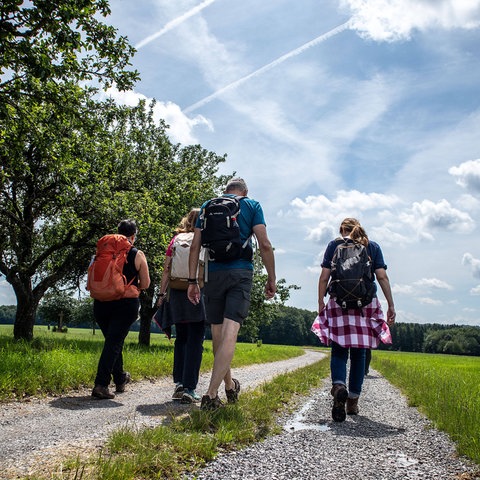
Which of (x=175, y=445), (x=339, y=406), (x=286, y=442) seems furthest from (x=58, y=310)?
(x=175, y=445)

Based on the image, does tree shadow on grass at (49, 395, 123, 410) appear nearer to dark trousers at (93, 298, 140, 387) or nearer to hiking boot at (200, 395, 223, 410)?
dark trousers at (93, 298, 140, 387)

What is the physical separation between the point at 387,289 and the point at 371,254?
1.67 feet

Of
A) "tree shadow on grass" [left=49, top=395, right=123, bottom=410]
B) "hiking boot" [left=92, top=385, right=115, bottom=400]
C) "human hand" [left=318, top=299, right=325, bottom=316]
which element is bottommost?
"tree shadow on grass" [left=49, top=395, right=123, bottom=410]

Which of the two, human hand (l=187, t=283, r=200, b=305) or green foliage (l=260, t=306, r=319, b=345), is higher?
human hand (l=187, t=283, r=200, b=305)

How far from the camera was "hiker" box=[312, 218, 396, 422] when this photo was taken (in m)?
5.61

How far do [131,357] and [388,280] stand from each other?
18.6ft

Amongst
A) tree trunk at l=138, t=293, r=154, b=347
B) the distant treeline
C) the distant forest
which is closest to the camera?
tree trunk at l=138, t=293, r=154, b=347

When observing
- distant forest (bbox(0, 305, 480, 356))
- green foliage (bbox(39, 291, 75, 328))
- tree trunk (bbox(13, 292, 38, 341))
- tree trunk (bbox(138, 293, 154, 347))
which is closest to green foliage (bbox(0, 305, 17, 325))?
distant forest (bbox(0, 305, 480, 356))

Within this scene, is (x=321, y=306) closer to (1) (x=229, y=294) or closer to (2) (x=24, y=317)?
(1) (x=229, y=294)

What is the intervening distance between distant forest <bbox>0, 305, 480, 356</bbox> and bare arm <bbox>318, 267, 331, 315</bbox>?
301ft

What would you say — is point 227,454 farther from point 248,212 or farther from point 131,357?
point 131,357

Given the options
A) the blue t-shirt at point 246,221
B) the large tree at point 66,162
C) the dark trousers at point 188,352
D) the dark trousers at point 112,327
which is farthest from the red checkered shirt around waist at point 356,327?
the large tree at point 66,162

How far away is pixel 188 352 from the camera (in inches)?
234

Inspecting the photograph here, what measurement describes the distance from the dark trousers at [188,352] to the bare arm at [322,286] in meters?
1.55
